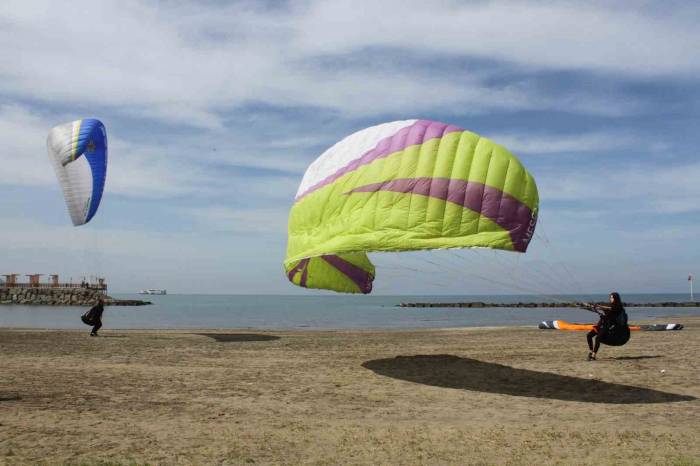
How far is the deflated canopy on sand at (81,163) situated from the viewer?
856 inches

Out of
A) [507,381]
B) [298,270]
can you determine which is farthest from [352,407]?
[298,270]

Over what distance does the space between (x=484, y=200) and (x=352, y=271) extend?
4797 millimetres

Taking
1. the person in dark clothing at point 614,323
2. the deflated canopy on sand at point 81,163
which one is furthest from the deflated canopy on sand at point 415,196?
the deflated canopy on sand at point 81,163

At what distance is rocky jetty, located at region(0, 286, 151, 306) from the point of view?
91000 millimetres

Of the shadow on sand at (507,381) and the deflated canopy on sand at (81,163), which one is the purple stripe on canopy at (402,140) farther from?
the deflated canopy on sand at (81,163)

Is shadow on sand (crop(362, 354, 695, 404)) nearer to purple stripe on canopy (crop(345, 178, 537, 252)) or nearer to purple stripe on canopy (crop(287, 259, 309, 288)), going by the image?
purple stripe on canopy (crop(287, 259, 309, 288))

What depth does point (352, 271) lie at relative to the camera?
46.3 ft

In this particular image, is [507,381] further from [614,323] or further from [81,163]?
[81,163]

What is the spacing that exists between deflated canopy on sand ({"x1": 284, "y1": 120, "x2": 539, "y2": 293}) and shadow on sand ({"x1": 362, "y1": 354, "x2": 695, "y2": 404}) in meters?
2.60

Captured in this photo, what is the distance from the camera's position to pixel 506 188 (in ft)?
33.9

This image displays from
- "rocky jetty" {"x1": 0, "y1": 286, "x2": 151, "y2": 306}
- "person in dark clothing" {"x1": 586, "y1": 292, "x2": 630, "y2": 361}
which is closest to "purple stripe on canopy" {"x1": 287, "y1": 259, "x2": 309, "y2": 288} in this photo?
"person in dark clothing" {"x1": 586, "y1": 292, "x2": 630, "y2": 361}

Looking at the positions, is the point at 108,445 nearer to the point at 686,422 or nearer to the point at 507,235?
the point at 507,235

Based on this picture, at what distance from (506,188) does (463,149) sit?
3.69 ft

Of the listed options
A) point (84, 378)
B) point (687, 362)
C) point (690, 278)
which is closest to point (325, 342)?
point (84, 378)
